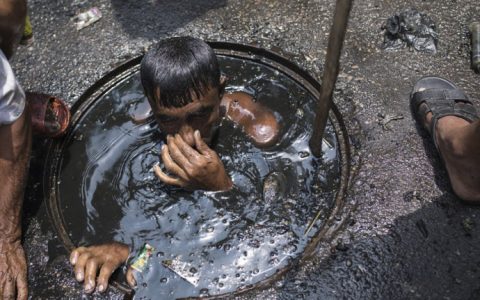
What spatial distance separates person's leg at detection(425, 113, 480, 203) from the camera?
8.39 feet

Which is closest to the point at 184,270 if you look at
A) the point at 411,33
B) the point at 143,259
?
the point at 143,259

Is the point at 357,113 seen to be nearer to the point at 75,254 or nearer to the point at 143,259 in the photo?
the point at 143,259

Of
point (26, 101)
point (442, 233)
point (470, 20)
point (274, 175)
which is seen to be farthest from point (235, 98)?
→ point (470, 20)

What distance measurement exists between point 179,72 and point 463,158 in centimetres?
169

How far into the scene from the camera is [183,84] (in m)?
2.61

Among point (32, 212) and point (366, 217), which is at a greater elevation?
point (366, 217)

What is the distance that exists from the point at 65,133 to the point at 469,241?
2552mm

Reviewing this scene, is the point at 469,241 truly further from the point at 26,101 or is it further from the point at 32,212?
the point at 26,101

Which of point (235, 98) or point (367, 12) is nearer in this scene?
point (235, 98)

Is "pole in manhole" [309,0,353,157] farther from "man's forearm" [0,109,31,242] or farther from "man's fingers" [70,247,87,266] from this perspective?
"man's forearm" [0,109,31,242]

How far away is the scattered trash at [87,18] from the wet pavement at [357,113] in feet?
0.16

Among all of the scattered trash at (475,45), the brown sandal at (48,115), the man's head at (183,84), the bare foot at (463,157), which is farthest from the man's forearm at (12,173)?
the scattered trash at (475,45)

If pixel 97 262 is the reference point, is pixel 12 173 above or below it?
above

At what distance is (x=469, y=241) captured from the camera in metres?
2.47
